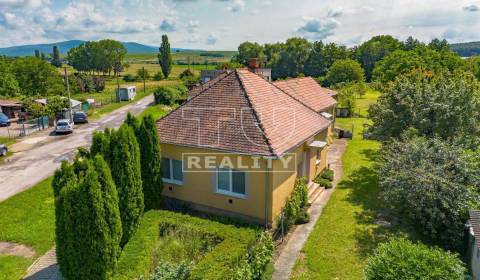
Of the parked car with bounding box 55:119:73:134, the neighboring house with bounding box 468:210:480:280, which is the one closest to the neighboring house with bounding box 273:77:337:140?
the neighboring house with bounding box 468:210:480:280

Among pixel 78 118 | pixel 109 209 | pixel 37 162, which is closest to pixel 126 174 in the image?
pixel 109 209

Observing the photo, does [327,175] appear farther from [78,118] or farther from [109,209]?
[78,118]

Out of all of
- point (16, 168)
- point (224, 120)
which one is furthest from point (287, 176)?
point (16, 168)

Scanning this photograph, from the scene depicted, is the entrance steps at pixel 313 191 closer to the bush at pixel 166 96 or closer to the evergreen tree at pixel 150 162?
the evergreen tree at pixel 150 162

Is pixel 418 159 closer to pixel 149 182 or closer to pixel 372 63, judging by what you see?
pixel 149 182

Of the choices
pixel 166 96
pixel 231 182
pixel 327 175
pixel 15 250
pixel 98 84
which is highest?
pixel 98 84

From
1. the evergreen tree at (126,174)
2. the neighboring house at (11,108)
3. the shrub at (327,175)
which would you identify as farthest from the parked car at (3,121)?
the shrub at (327,175)

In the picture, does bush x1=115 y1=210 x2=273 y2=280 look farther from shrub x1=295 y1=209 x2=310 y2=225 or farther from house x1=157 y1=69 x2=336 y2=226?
shrub x1=295 y1=209 x2=310 y2=225
